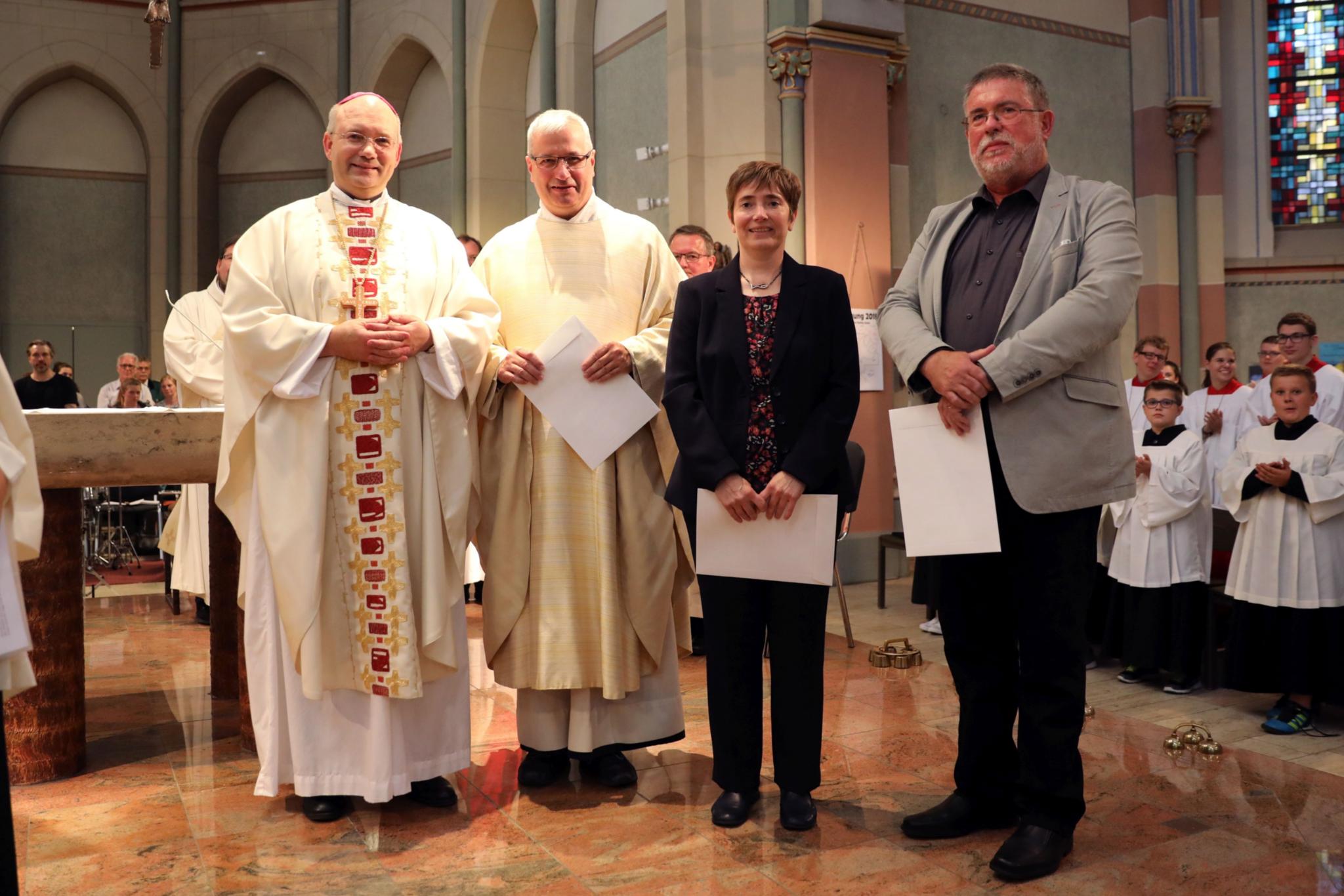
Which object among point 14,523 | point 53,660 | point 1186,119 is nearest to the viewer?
point 14,523

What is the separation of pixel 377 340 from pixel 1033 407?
169 cm

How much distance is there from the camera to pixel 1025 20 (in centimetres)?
880

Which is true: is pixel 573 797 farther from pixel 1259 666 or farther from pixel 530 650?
pixel 1259 666

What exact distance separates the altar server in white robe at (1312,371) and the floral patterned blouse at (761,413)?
3253 mm

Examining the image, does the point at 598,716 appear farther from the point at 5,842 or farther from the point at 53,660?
the point at 5,842

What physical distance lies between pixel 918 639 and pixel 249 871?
3662mm

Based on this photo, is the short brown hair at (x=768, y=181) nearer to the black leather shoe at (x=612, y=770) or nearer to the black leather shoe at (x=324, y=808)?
the black leather shoe at (x=612, y=770)

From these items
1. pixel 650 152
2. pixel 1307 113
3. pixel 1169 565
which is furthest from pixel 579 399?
pixel 1307 113

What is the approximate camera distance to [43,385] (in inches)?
362

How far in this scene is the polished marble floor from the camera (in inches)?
106

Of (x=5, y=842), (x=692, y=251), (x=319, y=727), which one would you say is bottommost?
(x=319, y=727)

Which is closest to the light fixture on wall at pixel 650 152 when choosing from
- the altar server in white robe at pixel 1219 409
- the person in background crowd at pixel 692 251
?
the person in background crowd at pixel 692 251

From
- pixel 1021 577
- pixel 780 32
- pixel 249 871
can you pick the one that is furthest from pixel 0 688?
pixel 780 32

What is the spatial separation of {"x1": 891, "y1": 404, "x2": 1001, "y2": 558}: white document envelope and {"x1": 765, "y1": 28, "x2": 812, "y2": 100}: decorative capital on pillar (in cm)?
518
